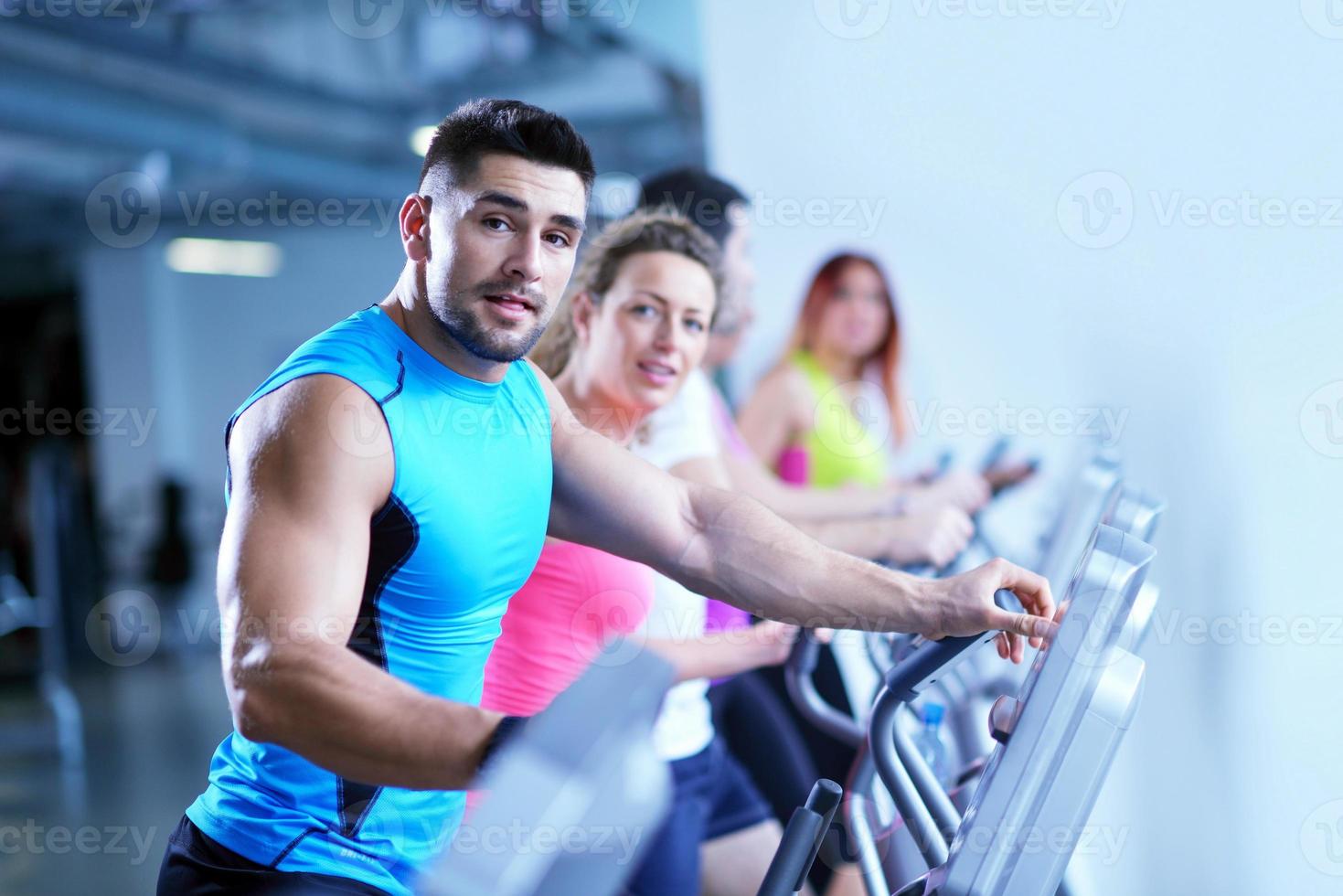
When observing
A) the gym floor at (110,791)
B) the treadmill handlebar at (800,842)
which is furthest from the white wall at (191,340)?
the treadmill handlebar at (800,842)

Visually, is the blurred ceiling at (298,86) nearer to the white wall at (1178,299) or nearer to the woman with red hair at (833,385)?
the woman with red hair at (833,385)

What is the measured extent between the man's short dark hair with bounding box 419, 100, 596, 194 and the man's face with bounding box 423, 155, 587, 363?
12 millimetres

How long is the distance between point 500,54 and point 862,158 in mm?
3598

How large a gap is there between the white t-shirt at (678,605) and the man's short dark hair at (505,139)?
70 centimetres

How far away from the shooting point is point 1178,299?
253cm

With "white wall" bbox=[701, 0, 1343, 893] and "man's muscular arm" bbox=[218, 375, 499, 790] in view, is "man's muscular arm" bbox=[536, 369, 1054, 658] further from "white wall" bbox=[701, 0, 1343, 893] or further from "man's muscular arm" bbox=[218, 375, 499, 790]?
"white wall" bbox=[701, 0, 1343, 893]

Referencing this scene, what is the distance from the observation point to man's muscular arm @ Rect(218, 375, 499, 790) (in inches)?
32.2

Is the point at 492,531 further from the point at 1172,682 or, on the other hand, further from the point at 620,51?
the point at 620,51

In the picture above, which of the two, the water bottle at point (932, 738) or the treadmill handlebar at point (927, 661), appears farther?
the water bottle at point (932, 738)

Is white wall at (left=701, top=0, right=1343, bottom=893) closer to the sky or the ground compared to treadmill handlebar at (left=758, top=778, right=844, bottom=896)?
closer to the sky

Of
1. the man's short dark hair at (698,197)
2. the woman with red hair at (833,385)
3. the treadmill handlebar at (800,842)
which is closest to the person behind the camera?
the treadmill handlebar at (800,842)

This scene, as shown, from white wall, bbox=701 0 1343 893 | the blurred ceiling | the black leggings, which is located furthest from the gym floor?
white wall, bbox=701 0 1343 893

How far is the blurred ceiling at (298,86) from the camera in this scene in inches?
200

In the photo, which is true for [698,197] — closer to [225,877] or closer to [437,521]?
[437,521]
